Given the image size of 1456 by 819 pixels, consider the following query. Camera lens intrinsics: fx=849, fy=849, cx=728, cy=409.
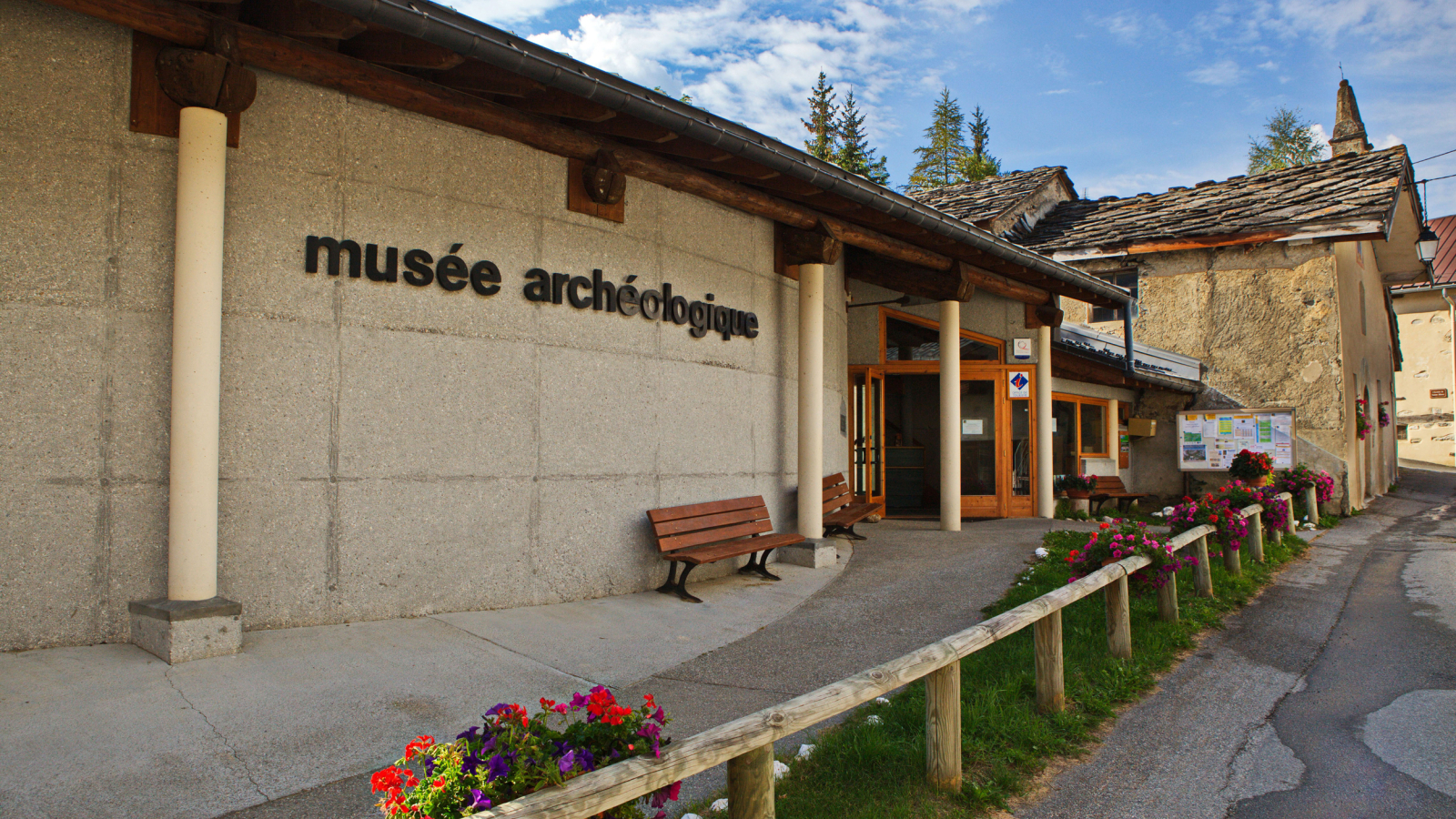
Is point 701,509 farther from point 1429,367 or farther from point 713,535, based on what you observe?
point 1429,367

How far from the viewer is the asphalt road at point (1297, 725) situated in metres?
3.35

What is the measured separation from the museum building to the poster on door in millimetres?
5235

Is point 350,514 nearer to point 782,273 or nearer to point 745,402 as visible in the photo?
point 745,402

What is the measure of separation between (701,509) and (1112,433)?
11550 mm

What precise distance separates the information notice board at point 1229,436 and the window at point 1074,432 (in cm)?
140

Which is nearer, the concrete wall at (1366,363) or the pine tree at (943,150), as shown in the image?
the concrete wall at (1366,363)

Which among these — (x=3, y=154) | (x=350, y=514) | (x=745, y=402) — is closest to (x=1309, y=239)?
(x=745, y=402)

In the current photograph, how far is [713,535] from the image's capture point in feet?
22.6

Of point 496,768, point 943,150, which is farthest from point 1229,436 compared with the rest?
point 943,150

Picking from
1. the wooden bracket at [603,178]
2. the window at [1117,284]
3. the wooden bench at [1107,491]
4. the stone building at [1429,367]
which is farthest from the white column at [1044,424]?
the stone building at [1429,367]

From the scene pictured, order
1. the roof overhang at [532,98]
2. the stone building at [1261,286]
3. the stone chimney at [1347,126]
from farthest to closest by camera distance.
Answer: the stone chimney at [1347,126] → the stone building at [1261,286] → the roof overhang at [532,98]

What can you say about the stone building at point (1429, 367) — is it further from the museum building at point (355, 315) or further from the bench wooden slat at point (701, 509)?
the museum building at point (355, 315)

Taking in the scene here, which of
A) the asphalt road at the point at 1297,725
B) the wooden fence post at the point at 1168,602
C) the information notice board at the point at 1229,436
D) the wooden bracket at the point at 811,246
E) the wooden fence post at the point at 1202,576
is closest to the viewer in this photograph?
the asphalt road at the point at 1297,725

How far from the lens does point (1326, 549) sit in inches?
407
